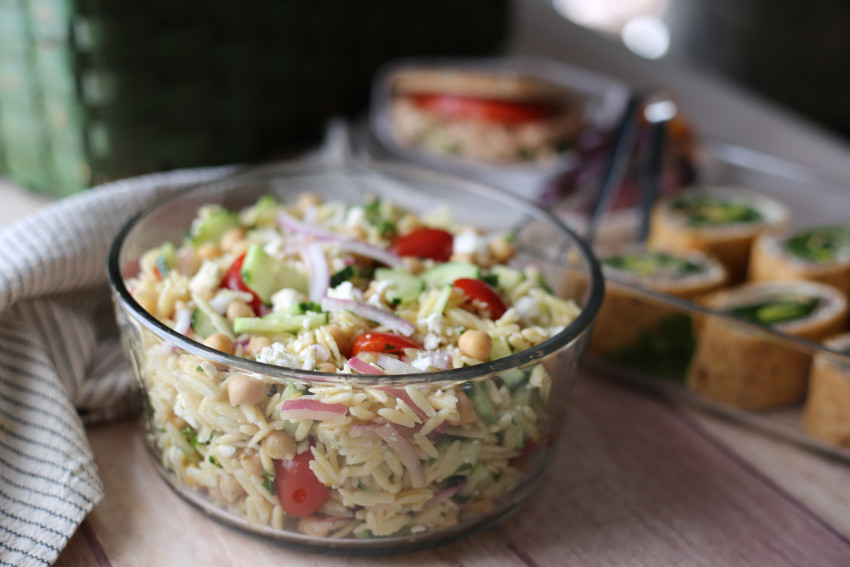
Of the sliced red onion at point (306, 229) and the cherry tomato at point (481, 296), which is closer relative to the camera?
the cherry tomato at point (481, 296)

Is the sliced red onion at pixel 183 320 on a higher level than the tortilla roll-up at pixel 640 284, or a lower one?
higher

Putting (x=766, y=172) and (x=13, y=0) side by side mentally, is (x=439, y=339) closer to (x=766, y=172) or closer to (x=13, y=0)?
(x=13, y=0)

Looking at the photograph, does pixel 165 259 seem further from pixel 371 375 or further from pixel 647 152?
pixel 647 152

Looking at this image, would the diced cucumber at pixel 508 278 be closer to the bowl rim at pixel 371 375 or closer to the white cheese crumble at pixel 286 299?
the bowl rim at pixel 371 375

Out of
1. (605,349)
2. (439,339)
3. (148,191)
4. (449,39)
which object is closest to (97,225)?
(148,191)

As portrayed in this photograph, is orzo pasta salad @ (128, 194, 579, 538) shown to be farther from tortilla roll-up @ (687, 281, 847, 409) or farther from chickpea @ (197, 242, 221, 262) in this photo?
tortilla roll-up @ (687, 281, 847, 409)

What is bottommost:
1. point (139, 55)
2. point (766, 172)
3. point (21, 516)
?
point (21, 516)

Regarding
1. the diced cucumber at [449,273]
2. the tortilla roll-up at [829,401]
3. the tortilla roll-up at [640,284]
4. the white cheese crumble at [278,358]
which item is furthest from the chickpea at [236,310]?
the tortilla roll-up at [829,401]
